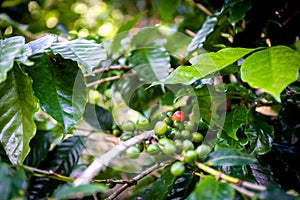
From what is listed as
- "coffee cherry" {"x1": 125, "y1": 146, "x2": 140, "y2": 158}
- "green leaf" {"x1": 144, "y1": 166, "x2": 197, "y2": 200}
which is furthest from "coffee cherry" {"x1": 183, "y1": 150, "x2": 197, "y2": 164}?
"green leaf" {"x1": 144, "y1": 166, "x2": 197, "y2": 200}

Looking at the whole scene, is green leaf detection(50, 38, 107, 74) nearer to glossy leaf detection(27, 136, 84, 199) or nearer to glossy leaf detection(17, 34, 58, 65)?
glossy leaf detection(17, 34, 58, 65)

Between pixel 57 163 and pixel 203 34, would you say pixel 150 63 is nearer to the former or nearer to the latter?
pixel 203 34

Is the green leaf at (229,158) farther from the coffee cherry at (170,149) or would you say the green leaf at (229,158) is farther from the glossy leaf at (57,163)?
the glossy leaf at (57,163)

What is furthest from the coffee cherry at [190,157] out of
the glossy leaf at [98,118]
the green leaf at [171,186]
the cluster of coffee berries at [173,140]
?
the glossy leaf at [98,118]

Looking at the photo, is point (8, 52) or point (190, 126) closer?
point (8, 52)

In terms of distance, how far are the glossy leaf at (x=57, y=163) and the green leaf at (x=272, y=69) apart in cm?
59

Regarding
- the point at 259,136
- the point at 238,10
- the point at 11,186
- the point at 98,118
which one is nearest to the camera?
the point at 11,186

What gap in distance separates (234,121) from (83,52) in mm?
348

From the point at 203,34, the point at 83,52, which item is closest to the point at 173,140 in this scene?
the point at 83,52

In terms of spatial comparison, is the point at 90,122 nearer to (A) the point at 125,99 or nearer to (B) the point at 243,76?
(A) the point at 125,99

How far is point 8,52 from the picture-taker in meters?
0.54

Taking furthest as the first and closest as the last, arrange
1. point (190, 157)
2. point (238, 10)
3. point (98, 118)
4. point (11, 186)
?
point (98, 118), point (238, 10), point (190, 157), point (11, 186)

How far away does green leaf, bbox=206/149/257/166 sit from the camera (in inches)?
19.0

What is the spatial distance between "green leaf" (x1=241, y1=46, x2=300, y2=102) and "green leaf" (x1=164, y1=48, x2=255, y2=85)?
4 centimetres
